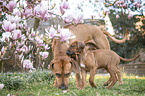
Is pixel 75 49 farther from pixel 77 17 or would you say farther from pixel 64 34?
pixel 64 34

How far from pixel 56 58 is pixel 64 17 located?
184cm

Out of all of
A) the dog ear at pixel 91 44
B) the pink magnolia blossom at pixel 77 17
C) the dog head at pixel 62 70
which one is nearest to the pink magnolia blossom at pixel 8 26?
the pink magnolia blossom at pixel 77 17

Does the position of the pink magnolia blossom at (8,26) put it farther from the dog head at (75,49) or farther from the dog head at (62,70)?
the dog head at (62,70)

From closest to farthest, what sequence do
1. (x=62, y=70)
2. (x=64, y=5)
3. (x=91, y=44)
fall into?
(x=64, y=5), (x=62, y=70), (x=91, y=44)

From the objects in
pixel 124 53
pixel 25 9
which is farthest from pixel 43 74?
pixel 124 53

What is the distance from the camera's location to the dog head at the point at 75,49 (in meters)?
3.91

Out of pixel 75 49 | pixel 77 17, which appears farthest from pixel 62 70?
pixel 77 17

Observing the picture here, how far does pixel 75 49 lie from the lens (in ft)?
13.3

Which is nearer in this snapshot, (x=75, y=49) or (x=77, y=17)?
(x=77, y=17)

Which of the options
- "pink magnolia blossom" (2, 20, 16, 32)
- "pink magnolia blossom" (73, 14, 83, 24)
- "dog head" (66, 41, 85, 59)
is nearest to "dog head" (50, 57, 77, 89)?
"dog head" (66, 41, 85, 59)

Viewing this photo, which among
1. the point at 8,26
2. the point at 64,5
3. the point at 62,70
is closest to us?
the point at 8,26

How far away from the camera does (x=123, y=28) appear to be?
12.4m

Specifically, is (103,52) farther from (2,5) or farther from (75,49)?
(2,5)

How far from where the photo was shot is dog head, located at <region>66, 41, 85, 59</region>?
3.91m
